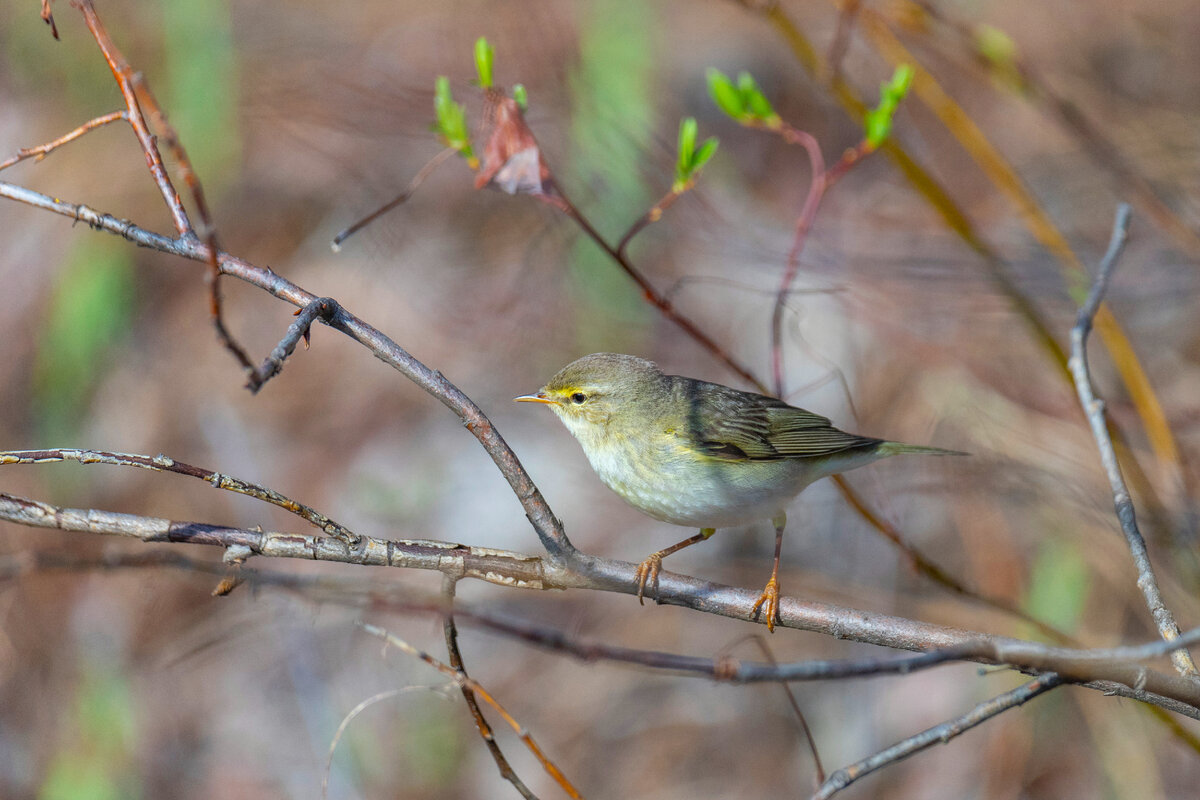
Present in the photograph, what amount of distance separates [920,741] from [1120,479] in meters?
0.95

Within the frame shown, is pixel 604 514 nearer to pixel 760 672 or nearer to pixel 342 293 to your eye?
pixel 342 293

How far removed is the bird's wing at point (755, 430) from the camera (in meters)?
3.24

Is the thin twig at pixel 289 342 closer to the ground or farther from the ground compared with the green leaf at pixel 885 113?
closer to the ground

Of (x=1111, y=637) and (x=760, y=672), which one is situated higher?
(x=760, y=672)

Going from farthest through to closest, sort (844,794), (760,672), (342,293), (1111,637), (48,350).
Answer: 1. (342,293)
2. (48,350)
3. (844,794)
4. (1111,637)
5. (760,672)

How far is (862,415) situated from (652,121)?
8.09ft

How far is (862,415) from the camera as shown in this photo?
568 cm

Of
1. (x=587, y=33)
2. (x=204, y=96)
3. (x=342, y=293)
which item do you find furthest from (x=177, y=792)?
(x=587, y=33)

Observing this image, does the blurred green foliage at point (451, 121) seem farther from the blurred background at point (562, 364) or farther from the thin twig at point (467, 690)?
the blurred background at point (562, 364)

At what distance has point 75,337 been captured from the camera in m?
6.00

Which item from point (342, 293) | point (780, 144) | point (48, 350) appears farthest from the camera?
point (780, 144)

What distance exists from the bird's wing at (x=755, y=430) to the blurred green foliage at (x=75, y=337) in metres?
4.54

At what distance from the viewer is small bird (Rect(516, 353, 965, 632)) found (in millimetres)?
3012

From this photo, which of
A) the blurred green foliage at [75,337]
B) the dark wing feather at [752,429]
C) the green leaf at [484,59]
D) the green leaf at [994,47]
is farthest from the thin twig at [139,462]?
the blurred green foliage at [75,337]
